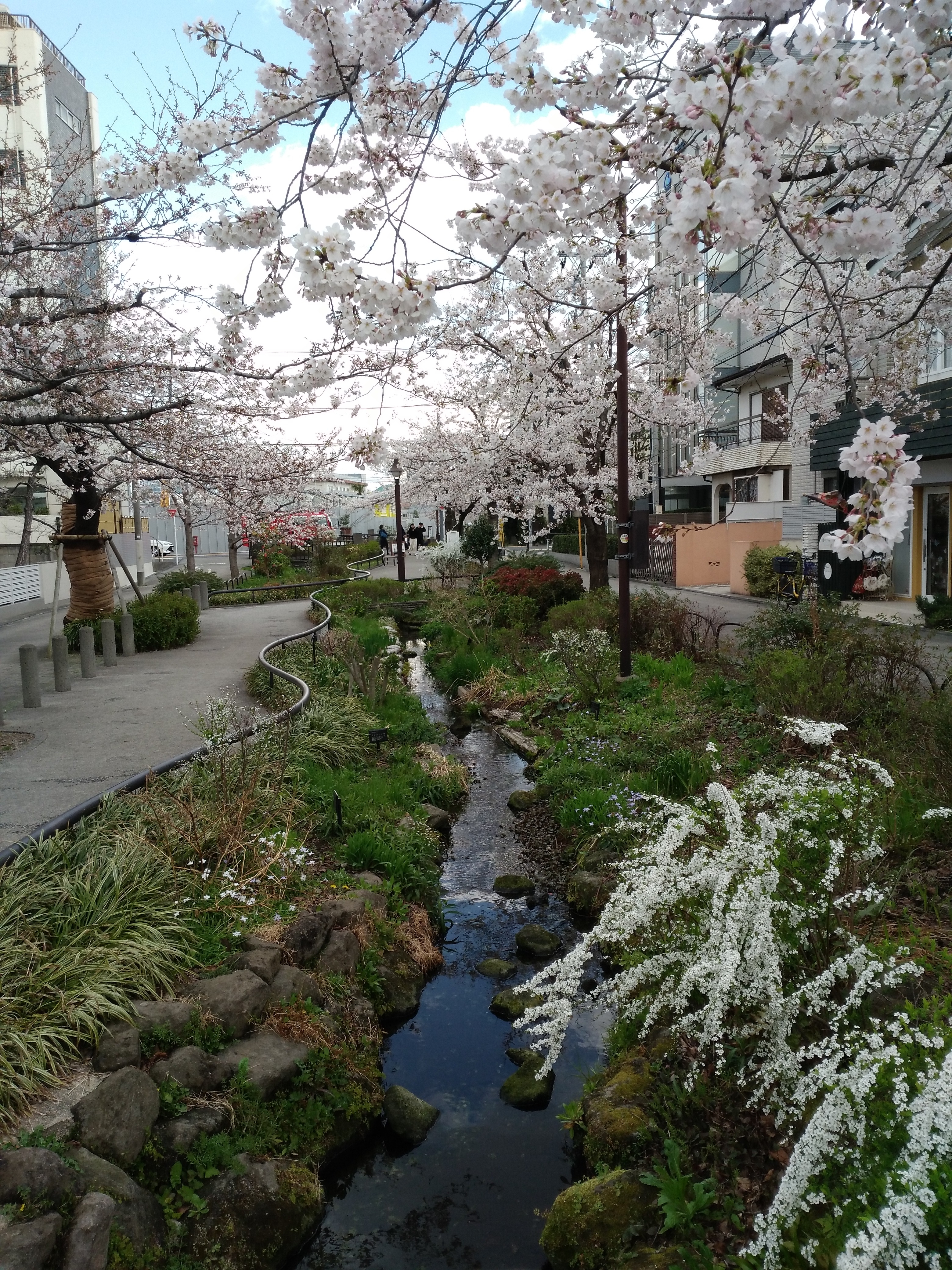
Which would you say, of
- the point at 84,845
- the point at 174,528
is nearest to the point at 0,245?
the point at 84,845

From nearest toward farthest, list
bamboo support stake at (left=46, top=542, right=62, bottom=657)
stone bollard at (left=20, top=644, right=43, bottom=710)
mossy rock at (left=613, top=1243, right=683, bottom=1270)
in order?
mossy rock at (left=613, top=1243, right=683, bottom=1270)
stone bollard at (left=20, top=644, right=43, bottom=710)
bamboo support stake at (left=46, top=542, right=62, bottom=657)

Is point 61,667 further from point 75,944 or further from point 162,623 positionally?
point 75,944

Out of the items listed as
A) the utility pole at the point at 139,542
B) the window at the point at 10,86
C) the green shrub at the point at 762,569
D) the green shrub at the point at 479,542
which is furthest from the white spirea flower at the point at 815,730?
the green shrub at the point at 479,542

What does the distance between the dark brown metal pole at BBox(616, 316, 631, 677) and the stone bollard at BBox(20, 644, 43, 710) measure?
22.6 feet

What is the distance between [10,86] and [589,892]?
8.69 m

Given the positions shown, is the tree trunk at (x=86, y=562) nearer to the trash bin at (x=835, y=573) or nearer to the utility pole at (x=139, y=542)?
the utility pole at (x=139, y=542)

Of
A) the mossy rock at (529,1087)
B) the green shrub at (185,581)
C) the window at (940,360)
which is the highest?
the window at (940,360)

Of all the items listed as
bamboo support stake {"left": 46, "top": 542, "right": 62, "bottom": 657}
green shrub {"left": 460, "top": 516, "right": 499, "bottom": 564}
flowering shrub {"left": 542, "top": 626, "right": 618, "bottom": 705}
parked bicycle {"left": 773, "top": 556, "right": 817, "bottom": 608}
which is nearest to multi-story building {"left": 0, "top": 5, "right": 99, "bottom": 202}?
bamboo support stake {"left": 46, "top": 542, "right": 62, "bottom": 657}

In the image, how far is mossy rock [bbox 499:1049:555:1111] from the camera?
14.9 feet

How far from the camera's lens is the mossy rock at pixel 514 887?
269 inches

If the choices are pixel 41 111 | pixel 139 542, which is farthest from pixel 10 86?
pixel 41 111

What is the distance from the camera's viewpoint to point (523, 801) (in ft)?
27.9

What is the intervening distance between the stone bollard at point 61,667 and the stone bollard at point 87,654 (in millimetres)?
751

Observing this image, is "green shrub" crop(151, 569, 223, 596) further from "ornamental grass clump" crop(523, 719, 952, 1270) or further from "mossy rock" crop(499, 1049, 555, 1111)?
"ornamental grass clump" crop(523, 719, 952, 1270)
